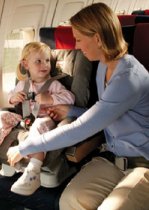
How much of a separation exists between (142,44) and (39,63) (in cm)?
68

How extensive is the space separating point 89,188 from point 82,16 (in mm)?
867

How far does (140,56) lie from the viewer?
2.16m

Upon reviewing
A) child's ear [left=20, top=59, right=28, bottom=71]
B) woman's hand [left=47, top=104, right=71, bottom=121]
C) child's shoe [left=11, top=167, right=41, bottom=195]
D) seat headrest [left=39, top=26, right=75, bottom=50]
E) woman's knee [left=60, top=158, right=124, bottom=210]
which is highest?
seat headrest [left=39, top=26, right=75, bottom=50]

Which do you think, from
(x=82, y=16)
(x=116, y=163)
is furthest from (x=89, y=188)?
(x=82, y=16)

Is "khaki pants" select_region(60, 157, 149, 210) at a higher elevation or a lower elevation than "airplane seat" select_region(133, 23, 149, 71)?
lower

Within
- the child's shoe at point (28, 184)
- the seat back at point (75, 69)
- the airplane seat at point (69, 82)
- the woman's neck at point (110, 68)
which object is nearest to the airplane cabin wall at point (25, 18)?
the airplane seat at point (69, 82)

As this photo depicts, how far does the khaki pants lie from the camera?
5.18 feet

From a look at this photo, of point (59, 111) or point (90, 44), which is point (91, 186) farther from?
point (90, 44)

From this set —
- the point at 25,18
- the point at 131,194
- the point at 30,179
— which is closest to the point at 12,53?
the point at 25,18

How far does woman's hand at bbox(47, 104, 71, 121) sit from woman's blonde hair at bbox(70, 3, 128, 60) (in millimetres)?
535

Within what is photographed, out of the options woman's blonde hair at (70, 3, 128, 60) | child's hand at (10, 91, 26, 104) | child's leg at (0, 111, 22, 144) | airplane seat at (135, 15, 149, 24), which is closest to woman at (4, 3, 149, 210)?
woman's blonde hair at (70, 3, 128, 60)

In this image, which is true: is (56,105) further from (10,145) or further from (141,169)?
(141,169)

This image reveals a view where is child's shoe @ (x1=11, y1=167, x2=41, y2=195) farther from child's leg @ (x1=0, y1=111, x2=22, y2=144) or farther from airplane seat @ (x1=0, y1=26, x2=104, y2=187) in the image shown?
child's leg @ (x1=0, y1=111, x2=22, y2=144)

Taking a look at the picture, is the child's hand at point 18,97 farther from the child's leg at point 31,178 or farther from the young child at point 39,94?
the child's leg at point 31,178
